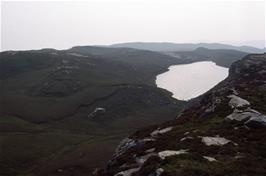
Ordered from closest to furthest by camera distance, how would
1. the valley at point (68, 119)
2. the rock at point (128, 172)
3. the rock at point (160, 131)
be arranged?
the rock at point (128, 172), the rock at point (160, 131), the valley at point (68, 119)

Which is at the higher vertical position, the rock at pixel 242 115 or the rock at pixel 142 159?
the rock at pixel 242 115

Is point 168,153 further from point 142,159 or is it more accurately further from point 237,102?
point 237,102

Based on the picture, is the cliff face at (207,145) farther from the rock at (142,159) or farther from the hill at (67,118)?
the hill at (67,118)

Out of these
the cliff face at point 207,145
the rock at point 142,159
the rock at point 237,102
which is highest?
the rock at point 237,102

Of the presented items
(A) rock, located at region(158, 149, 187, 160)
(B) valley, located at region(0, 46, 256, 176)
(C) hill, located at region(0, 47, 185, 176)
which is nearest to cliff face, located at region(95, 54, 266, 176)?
(A) rock, located at region(158, 149, 187, 160)

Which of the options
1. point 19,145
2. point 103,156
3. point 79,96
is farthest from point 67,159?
point 79,96

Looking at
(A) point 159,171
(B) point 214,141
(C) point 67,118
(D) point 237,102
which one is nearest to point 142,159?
(A) point 159,171

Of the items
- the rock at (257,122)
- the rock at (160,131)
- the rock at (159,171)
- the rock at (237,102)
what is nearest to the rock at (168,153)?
the rock at (159,171)
